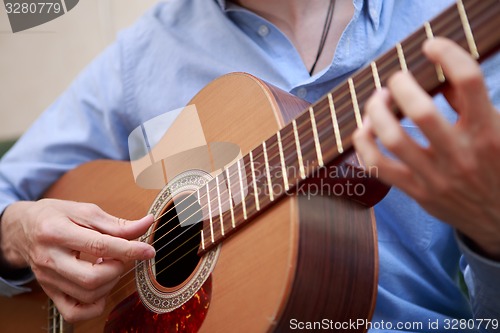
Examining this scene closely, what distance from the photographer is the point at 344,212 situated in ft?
2.10

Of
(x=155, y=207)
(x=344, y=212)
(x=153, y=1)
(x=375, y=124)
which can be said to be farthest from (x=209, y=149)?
(x=153, y=1)

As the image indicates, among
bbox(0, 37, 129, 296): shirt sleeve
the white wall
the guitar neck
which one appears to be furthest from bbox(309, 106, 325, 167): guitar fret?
the white wall

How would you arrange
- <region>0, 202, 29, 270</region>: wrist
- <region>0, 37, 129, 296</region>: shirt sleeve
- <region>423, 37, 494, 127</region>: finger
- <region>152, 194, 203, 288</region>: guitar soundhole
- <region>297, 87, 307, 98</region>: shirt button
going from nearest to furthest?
<region>423, 37, 494, 127</region>: finger
<region>152, 194, 203, 288</region>: guitar soundhole
<region>297, 87, 307, 98</region>: shirt button
<region>0, 202, 29, 270</region>: wrist
<region>0, 37, 129, 296</region>: shirt sleeve

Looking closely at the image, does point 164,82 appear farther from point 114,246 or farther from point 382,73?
point 382,73

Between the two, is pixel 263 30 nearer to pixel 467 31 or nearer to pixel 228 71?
pixel 228 71

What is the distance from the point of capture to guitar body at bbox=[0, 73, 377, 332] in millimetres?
599

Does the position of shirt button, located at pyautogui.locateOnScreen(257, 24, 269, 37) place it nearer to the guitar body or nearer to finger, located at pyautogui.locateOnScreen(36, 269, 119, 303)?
the guitar body

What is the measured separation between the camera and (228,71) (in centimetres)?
96

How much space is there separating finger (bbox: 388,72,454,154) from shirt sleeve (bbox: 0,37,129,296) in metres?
0.74

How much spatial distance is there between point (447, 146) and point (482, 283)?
0.26 metres

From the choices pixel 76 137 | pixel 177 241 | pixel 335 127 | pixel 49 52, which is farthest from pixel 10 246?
pixel 49 52

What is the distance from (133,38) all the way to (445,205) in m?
0.78

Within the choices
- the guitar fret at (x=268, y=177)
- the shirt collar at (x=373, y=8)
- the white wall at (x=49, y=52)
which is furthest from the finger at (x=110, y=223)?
the white wall at (x=49, y=52)

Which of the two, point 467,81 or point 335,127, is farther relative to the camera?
point 335,127
